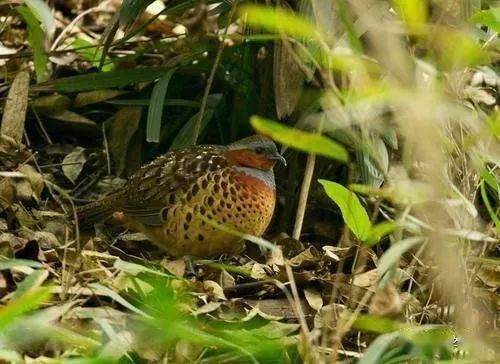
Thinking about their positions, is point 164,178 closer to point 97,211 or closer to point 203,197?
point 203,197

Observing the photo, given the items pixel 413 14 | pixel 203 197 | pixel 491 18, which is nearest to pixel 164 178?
pixel 203 197

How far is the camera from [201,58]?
17.0ft

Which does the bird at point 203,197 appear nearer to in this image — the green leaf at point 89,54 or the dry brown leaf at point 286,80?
the dry brown leaf at point 286,80

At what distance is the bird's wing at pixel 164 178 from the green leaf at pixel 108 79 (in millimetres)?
620

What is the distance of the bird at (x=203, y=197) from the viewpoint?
4402 mm

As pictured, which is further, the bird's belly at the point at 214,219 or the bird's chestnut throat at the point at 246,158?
the bird's chestnut throat at the point at 246,158

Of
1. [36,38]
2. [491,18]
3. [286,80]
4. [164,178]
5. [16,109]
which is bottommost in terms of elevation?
[164,178]

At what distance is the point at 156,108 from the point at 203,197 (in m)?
0.62

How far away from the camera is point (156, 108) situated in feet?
15.9

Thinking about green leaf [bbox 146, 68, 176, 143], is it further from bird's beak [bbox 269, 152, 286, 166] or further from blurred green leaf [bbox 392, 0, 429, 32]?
blurred green leaf [bbox 392, 0, 429, 32]

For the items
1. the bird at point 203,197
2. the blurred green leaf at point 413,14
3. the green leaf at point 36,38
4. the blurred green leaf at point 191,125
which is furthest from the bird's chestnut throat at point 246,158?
the blurred green leaf at point 413,14

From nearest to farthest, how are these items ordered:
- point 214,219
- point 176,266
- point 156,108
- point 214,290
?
1. point 214,290
2. point 176,266
3. point 214,219
4. point 156,108

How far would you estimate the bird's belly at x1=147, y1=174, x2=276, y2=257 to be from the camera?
14.4 feet

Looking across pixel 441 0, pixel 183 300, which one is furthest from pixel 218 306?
pixel 441 0
